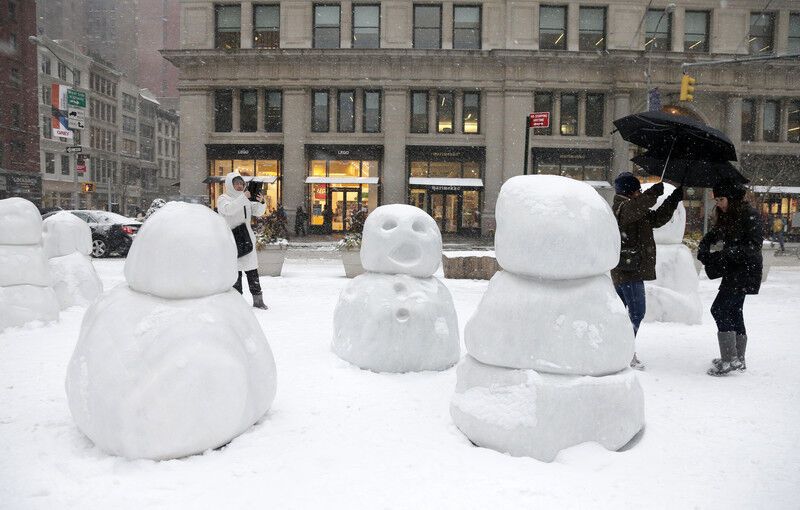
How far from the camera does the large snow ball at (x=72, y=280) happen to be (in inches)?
318

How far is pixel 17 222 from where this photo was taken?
6.71 meters

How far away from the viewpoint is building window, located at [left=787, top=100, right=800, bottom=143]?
29534 mm

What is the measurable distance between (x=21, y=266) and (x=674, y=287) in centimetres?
867

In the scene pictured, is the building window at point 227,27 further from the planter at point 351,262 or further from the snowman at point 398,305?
the snowman at point 398,305

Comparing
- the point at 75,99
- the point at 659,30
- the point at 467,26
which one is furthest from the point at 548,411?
the point at 659,30

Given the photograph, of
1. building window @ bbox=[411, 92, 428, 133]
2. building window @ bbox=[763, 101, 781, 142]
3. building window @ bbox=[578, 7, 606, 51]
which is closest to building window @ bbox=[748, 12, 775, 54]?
building window @ bbox=[763, 101, 781, 142]

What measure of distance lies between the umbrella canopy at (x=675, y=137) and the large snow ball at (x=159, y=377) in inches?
162

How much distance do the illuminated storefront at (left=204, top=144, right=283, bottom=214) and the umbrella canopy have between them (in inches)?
991

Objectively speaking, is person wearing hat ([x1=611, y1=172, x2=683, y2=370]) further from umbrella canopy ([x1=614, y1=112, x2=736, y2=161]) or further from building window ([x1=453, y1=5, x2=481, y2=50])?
building window ([x1=453, y1=5, x2=481, y2=50])

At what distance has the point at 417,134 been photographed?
95.6ft

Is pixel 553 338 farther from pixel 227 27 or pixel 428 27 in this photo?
pixel 227 27

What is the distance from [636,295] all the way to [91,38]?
92802mm

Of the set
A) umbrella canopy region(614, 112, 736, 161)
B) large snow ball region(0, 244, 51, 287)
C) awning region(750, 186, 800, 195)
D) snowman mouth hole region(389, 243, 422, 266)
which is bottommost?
large snow ball region(0, 244, 51, 287)

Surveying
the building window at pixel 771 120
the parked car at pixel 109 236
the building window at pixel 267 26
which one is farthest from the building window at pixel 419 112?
the building window at pixel 771 120
